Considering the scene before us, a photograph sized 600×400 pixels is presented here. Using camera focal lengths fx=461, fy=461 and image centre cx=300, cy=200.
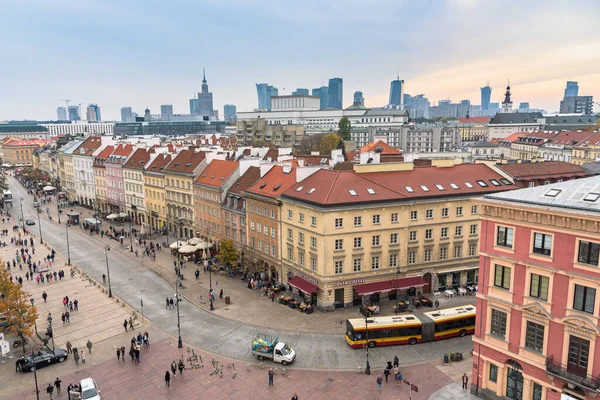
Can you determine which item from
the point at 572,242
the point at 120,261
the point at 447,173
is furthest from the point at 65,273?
the point at 572,242

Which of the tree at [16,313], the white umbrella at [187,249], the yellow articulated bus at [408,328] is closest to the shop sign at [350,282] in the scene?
the yellow articulated bus at [408,328]

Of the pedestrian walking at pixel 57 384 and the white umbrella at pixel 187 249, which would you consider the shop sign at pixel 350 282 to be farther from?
the pedestrian walking at pixel 57 384

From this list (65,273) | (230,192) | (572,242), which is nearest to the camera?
(572,242)

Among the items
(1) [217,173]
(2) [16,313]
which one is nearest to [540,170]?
(1) [217,173]

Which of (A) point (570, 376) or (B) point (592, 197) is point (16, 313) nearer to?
(A) point (570, 376)

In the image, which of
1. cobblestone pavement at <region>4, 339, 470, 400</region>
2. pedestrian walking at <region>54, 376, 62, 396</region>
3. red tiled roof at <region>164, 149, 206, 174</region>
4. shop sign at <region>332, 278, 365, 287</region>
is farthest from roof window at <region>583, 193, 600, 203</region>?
red tiled roof at <region>164, 149, 206, 174</region>

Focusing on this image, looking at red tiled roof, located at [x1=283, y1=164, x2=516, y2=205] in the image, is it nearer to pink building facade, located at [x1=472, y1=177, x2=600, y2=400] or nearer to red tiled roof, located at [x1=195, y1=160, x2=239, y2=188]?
pink building facade, located at [x1=472, y1=177, x2=600, y2=400]

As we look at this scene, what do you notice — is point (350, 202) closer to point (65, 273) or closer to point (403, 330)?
point (403, 330)
